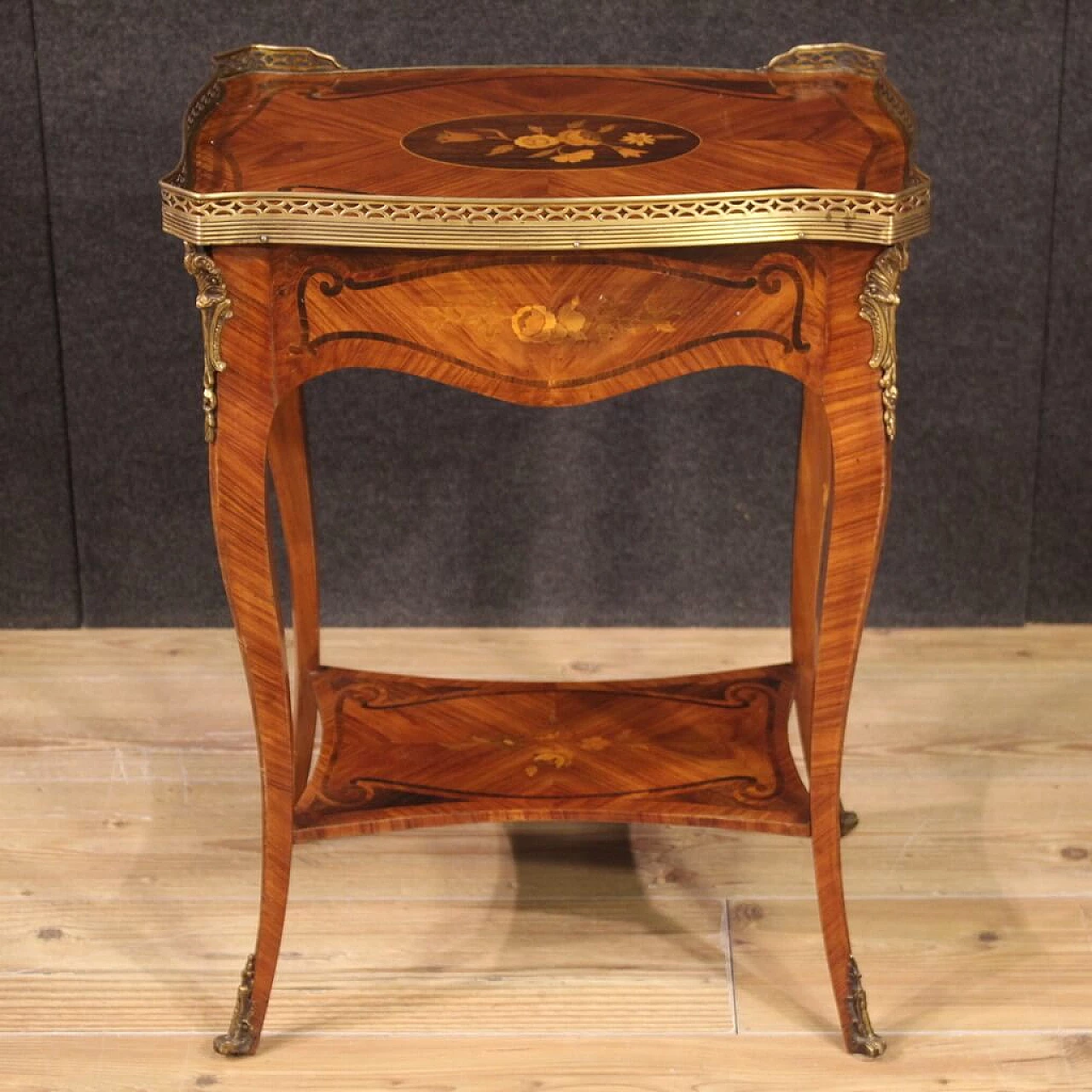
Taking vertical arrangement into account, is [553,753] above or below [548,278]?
below

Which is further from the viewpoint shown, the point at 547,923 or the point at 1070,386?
the point at 1070,386

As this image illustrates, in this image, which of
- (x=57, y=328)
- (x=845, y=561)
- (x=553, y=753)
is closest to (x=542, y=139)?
(x=845, y=561)

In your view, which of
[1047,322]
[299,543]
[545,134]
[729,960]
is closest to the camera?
[545,134]

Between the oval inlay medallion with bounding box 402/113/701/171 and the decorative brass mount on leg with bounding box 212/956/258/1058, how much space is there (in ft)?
2.49

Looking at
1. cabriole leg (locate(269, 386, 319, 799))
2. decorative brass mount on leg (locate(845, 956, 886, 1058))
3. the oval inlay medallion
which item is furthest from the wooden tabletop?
decorative brass mount on leg (locate(845, 956, 886, 1058))

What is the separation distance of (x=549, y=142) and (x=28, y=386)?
3.56 ft

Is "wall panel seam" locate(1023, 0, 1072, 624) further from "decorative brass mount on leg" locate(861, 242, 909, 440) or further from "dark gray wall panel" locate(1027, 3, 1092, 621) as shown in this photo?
"decorative brass mount on leg" locate(861, 242, 909, 440)

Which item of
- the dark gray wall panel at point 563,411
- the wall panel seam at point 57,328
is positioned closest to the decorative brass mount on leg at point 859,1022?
the dark gray wall panel at point 563,411

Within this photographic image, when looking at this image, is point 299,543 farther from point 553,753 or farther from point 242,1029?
point 242,1029

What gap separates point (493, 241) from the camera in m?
1.24

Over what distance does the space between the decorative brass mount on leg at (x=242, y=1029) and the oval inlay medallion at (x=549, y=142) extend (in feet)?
2.49

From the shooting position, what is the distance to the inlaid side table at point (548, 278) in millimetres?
1242

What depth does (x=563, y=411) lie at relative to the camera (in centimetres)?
221

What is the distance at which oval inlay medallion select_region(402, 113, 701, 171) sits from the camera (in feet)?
4.33
